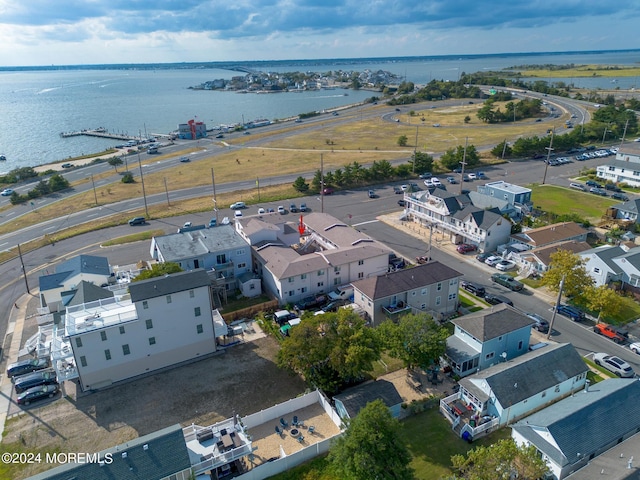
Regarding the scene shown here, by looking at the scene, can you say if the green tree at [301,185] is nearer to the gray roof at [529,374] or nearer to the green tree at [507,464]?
the gray roof at [529,374]

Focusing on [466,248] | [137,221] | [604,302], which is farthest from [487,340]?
[137,221]

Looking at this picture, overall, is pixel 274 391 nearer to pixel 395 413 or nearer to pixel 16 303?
pixel 395 413

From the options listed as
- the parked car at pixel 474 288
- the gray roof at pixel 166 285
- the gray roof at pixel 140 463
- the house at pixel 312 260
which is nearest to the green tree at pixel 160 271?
the gray roof at pixel 166 285

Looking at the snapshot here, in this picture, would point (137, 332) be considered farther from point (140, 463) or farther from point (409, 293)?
point (409, 293)

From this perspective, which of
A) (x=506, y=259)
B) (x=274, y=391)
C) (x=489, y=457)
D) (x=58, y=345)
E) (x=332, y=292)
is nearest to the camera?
(x=489, y=457)

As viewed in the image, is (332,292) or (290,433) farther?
(332,292)

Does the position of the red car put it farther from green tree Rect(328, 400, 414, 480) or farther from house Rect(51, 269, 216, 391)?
green tree Rect(328, 400, 414, 480)

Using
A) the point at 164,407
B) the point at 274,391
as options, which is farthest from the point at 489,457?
the point at 164,407
